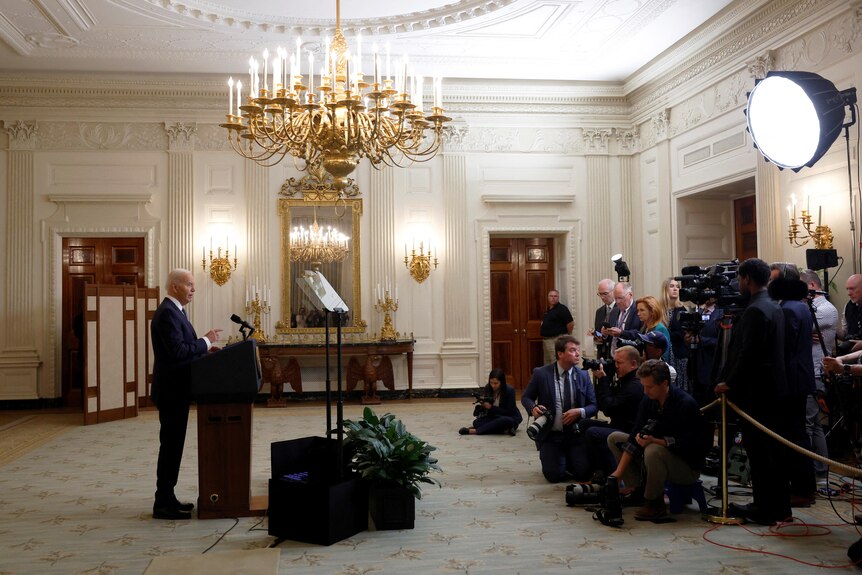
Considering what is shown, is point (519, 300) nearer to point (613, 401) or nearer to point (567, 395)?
point (567, 395)

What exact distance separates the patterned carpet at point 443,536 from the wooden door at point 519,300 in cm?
486

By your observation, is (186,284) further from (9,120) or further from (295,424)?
(9,120)

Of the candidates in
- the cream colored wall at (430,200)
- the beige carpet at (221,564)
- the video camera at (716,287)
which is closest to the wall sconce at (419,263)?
the cream colored wall at (430,200)

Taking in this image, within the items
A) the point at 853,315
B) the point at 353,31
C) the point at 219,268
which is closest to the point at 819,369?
the point at 853,315

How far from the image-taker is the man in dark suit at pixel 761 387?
4047 millimetres

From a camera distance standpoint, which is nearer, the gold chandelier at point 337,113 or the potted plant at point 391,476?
the potted plant at point 391,476

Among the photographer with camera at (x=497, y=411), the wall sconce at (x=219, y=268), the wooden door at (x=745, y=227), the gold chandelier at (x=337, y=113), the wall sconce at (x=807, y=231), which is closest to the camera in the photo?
the gold chandelier at (x=337, y=113)

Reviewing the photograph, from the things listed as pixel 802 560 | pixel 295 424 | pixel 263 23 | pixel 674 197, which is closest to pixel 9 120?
pixel 263 23

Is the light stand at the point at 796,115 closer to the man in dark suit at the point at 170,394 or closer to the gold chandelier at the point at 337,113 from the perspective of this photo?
the gold chandelier at the point at 337,113

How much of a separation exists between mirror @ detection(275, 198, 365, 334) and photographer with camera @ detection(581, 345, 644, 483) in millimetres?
5236

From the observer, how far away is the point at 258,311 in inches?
378

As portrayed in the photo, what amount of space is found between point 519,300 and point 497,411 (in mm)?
3752

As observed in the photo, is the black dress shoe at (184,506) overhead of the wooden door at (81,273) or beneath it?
beneath

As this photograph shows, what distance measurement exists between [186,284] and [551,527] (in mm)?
2761
